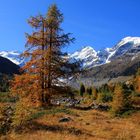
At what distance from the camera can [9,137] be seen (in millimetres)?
19922

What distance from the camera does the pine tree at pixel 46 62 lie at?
38156mm

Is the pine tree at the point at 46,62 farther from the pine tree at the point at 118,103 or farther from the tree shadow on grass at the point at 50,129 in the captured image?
the tree shadow on grass at the point at 50,129

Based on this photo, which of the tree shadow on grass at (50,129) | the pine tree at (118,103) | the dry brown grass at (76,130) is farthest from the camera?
the pine tree at (118,103)

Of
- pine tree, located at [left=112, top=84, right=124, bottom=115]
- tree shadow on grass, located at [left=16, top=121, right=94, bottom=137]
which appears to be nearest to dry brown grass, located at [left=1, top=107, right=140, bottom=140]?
tree shadow on grass, located at [left=16, top=121, right=94, bottom=137]

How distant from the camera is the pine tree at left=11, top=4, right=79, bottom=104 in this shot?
3816 cm

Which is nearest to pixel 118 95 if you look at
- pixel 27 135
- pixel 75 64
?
pixel 75 64

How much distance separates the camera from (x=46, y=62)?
38406 millimetres

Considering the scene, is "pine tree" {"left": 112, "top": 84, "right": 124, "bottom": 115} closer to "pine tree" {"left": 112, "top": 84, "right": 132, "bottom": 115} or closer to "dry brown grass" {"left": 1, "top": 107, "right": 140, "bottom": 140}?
"pine tree" {"left": 112, "top": 84, "right": 132, "bottom": 115}

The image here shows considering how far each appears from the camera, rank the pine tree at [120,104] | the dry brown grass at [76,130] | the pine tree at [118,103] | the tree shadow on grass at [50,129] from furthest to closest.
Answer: the pine tree at [120,104], the pine tree at [118,103], the tree shadow on grass at [50,129], the dry brown grass at [76,130]

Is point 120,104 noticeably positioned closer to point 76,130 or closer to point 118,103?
point 118,103

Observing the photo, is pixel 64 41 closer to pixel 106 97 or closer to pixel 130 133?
pixel 130 133

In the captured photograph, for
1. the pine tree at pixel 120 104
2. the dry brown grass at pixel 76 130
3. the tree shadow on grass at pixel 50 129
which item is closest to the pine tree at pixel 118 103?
the pine tree at pixel 120 104

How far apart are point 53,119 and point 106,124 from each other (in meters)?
3.91

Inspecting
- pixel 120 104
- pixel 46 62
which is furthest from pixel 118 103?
pixel 46 62
